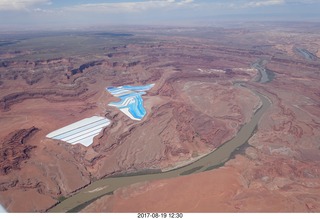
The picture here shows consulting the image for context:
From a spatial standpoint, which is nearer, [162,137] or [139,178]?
[139,178]

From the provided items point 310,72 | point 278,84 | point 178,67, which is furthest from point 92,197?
point 310,72
